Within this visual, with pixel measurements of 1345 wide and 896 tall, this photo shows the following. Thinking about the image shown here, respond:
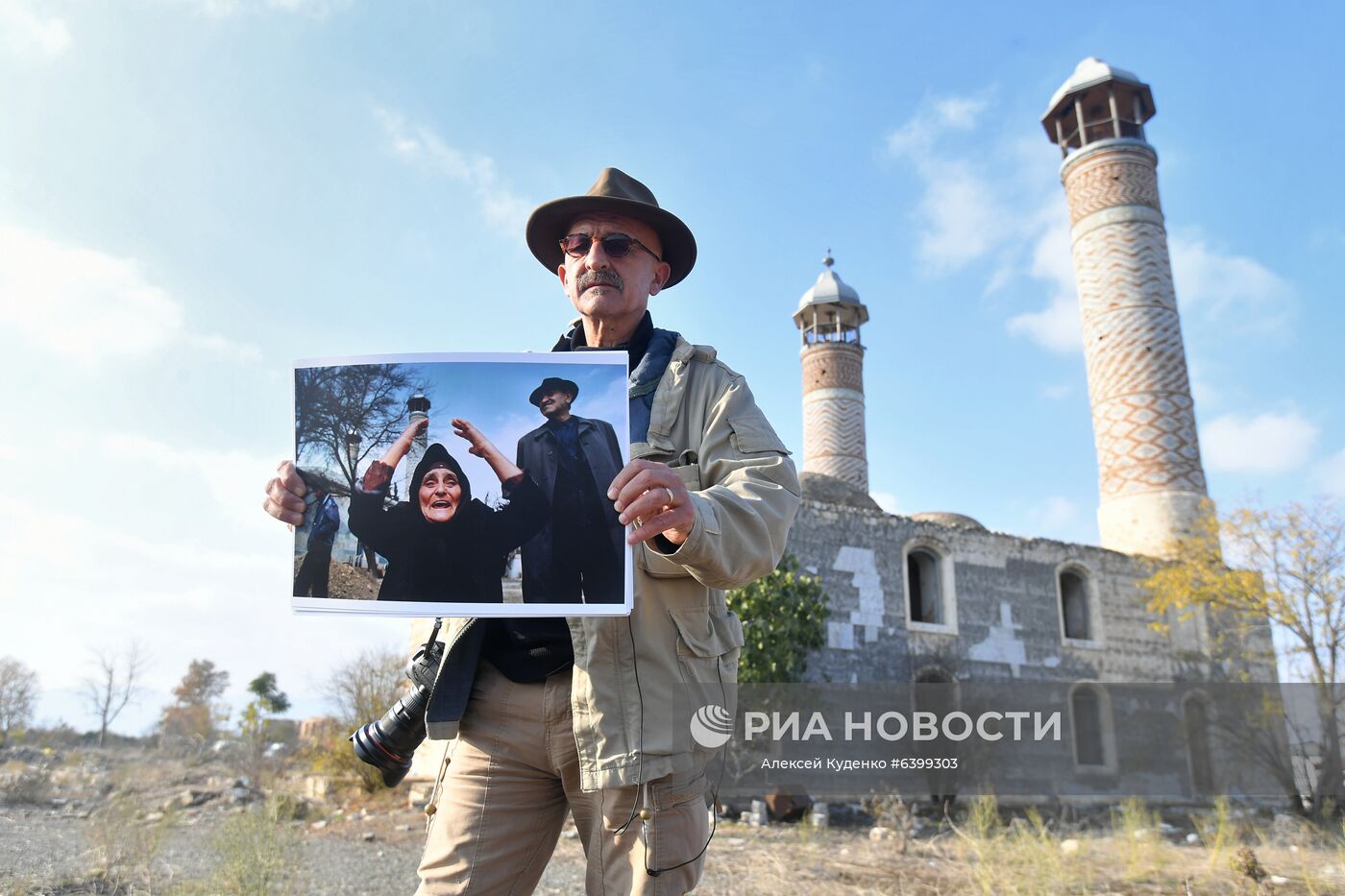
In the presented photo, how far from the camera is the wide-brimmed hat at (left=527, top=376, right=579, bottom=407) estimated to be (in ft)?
5.42

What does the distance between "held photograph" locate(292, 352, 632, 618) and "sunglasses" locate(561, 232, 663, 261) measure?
0.57 meters

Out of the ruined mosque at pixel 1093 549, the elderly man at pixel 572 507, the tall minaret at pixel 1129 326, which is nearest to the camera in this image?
the elderly man at pixel 572 507

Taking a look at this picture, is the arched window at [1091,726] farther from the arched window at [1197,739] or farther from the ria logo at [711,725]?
the ria logo at [711,725]

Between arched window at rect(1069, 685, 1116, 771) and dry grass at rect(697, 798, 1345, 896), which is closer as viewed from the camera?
dry grass at rect(697, 798, 1345, 896)

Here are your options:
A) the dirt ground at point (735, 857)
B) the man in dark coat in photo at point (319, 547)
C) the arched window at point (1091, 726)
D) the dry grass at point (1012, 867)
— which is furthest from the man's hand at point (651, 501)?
the arched window at point (1091, 726)

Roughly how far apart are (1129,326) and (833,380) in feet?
22.9

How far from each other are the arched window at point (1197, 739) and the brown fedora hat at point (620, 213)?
16081 millimetres

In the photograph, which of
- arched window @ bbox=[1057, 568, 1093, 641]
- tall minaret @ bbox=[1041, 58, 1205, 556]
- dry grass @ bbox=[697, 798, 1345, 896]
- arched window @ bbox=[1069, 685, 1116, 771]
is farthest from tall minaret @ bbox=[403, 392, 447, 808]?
tall minaret @ bbox=[1041, 58, 1205, 556]

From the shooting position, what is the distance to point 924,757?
40.9 ft

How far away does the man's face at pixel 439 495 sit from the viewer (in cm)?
166

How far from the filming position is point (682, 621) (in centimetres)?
176

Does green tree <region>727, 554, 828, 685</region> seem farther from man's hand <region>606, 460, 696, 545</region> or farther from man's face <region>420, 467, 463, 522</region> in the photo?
man's hand <region>606, 460, 696, 545</region>

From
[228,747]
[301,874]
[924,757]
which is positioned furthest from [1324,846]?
[228,747]

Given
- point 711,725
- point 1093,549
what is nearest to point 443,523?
point 711,725
